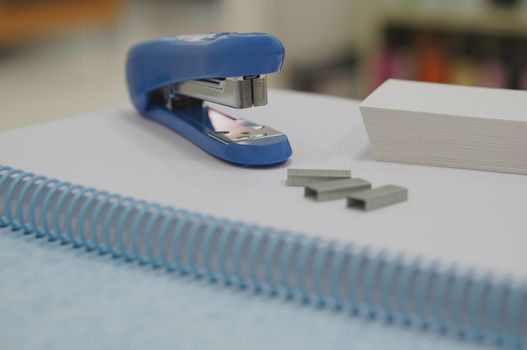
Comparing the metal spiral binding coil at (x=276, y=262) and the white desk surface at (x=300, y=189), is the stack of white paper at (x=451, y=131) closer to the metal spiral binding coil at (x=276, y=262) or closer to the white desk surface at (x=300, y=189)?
the white desk surface at (x=300, y=189)

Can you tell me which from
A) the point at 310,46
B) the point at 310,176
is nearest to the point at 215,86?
the point at 310,176

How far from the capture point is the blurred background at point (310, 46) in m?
2.10

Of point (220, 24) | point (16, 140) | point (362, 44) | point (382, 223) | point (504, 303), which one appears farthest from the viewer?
point (220, 24)

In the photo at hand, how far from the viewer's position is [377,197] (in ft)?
2.01

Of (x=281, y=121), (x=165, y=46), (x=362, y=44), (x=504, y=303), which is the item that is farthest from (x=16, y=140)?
(x=362, y=44)


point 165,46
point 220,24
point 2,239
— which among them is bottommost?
point 220,24

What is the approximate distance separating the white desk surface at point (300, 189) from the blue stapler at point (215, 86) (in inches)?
0.7

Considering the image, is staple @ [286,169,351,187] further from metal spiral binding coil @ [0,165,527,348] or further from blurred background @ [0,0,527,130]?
blurred background @ [0,0,527,130]

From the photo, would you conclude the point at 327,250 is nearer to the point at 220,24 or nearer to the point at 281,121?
the point at 281,121

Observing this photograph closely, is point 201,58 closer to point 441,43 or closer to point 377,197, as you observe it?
Answer: point 377,197

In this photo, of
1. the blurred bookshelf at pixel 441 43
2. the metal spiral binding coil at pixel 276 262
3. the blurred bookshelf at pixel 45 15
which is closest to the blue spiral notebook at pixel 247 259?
the metal spiral binding coil at pixel 276 262

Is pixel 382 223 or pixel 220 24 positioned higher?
pixel 382 223

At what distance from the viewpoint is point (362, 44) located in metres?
2.33

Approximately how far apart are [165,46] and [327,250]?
39 cm
